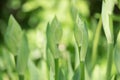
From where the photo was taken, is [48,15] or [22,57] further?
[48,15]

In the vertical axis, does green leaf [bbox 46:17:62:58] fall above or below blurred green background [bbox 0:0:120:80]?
above

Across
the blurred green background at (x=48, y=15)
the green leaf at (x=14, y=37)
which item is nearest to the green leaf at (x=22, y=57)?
the green leaf at (x=14, y=37)

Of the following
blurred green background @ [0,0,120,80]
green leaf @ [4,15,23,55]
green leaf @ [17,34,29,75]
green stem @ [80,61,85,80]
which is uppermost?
green leaf @ [4,15,23,55]

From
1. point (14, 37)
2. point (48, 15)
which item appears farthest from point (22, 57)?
point (48, 15)

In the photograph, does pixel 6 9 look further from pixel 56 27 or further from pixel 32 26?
pixel 56 27

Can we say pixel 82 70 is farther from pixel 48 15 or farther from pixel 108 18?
pixel 48 15

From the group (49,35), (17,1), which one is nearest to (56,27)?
(49,35)

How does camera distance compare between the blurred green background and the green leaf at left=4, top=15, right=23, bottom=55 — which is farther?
the blurred green background

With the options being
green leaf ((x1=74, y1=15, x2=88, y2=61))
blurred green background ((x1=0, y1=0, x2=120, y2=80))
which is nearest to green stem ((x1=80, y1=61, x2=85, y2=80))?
green leaf ((x1=74, y1=15, x2=88, y2=61))

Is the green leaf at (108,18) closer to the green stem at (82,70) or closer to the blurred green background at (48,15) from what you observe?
the green stem at (82,70)

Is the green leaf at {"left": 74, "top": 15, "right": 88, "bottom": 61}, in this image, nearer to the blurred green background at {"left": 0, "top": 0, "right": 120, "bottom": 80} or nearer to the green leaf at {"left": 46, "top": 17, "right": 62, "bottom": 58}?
the green leaf at {"left": 46, "top": 17, "right": 62, "bottom": 58}

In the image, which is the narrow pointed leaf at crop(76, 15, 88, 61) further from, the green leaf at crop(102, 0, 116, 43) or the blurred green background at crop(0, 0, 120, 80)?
the blurred green background at crop(0, 0, 120, 80)
